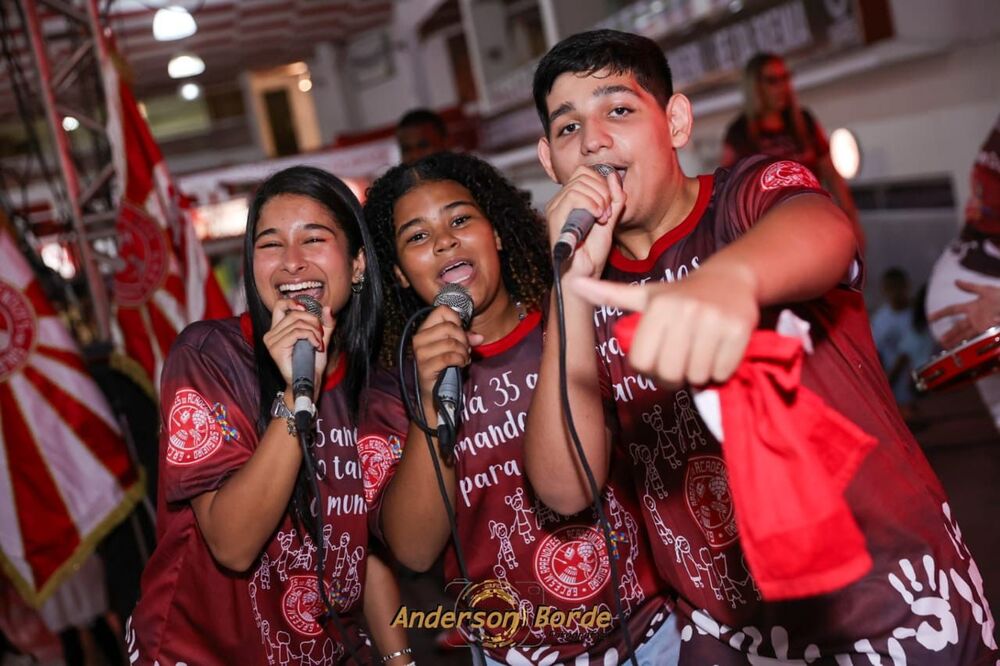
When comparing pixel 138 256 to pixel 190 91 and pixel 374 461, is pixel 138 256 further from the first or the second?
pixel 190 91

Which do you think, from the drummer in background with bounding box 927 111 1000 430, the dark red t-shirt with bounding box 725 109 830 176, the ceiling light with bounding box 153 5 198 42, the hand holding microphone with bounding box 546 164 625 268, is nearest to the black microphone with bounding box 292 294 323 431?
the hand holding microphone with bounding box 546 164 625 268

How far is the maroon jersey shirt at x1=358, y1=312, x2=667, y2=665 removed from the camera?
197cm

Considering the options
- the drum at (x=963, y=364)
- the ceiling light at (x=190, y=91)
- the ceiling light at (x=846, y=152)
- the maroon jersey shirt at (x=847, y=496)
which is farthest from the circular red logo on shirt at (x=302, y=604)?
the ceiling light at (x=190, y=91)

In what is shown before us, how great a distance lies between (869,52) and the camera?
6355 mm

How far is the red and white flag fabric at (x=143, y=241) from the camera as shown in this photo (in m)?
4.54

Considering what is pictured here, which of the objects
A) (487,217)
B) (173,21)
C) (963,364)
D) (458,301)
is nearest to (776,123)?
(963,364)

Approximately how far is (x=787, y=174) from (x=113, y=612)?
4.24 m

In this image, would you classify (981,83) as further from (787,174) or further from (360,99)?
(360,99)

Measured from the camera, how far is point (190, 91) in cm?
2081

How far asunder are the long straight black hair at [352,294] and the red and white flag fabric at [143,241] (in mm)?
2545

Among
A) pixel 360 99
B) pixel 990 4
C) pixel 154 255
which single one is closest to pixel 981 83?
pixel 990 4

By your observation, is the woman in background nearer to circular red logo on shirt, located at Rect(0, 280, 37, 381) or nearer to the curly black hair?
the curly black hair

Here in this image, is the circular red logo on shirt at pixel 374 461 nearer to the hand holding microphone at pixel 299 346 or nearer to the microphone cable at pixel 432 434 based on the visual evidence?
the microphone cable at pixel 432 434

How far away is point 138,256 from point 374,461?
2.98 m
